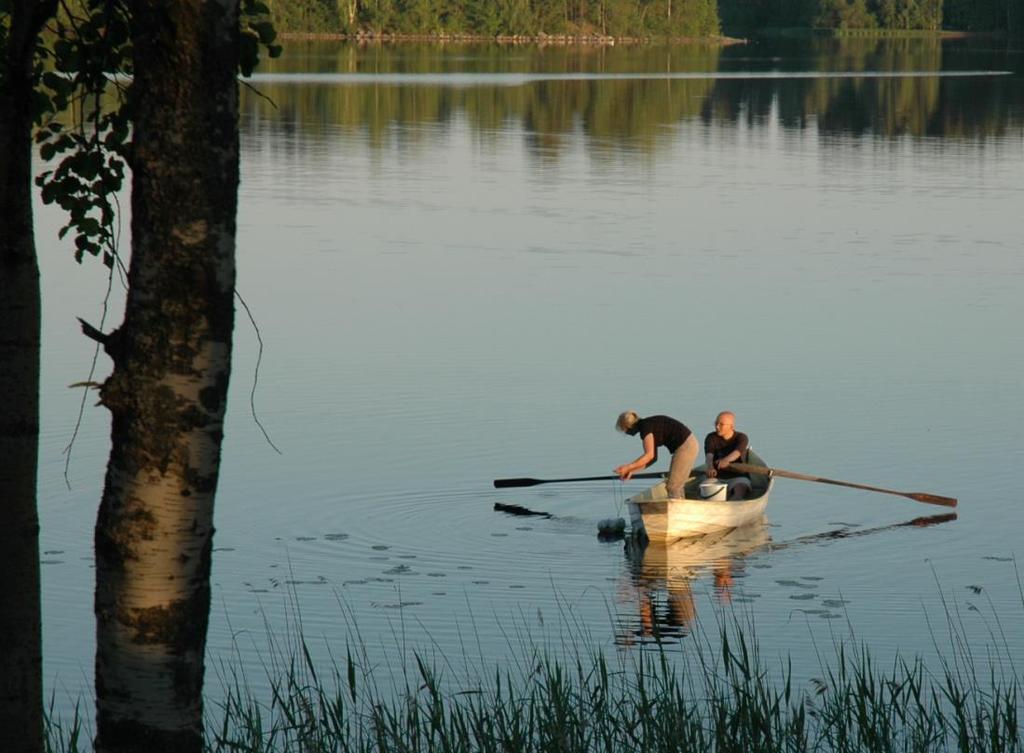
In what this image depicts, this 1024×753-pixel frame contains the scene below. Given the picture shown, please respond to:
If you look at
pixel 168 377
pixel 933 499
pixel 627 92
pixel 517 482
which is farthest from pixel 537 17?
pixel 168 377

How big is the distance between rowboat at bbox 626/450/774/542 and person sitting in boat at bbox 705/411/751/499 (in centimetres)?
13

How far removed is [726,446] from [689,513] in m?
1.19

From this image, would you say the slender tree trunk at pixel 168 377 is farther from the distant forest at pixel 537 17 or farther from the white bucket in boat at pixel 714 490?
the distant forest at pixel 537 17

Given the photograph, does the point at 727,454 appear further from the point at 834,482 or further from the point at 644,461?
the point at 834,482

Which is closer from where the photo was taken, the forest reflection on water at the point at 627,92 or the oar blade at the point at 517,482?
the oar blade at the point at 517,482

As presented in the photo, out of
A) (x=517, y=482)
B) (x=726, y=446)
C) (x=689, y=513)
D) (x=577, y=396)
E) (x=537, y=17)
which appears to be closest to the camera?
(x=689, y=513)

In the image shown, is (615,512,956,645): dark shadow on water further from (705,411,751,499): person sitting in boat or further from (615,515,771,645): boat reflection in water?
(705,411,751,499): person sitting in boat

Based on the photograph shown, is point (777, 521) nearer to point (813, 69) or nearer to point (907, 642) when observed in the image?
point (907, 642)

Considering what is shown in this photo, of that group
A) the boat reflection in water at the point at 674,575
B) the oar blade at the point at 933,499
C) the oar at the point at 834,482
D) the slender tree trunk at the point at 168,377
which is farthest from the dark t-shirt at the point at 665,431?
the slender tree trunk at the point at 168,377

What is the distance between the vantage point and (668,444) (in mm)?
17531

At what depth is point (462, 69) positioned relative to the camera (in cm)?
10644

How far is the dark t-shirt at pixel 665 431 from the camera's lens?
17.5 meters

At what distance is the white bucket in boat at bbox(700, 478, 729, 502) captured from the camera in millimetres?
17219

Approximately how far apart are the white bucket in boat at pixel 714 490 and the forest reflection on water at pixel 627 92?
3792cm
